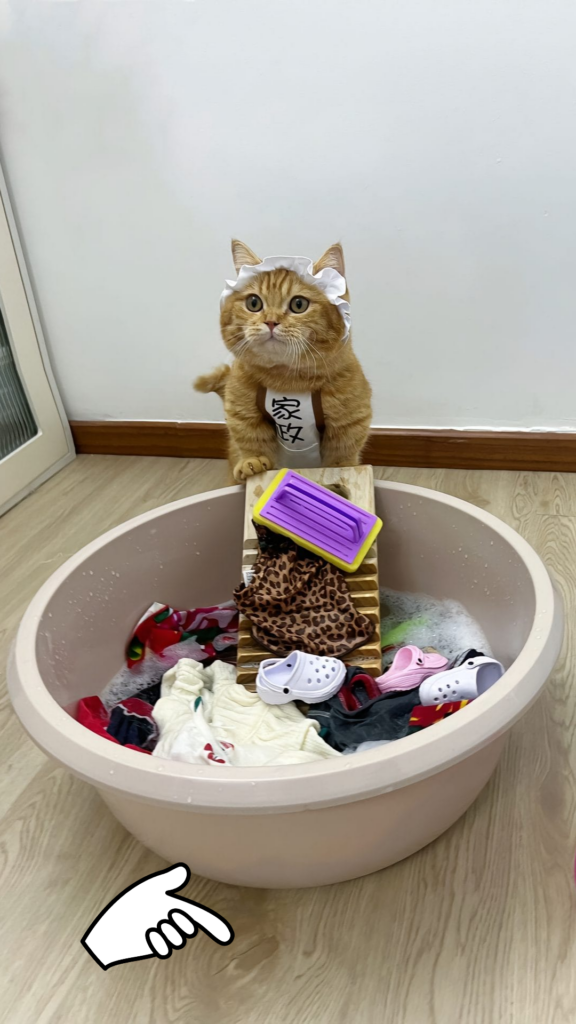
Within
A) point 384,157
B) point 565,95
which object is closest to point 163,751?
point 384,157

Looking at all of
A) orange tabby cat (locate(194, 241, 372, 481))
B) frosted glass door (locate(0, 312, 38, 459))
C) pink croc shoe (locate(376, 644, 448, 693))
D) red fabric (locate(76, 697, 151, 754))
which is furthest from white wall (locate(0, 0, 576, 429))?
red fabric (locate(76, 697, 151, 754))

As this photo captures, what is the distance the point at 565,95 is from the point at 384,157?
1.11ft

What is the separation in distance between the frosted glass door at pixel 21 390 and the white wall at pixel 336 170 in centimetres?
6

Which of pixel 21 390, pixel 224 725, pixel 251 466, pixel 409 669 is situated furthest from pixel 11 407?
pixel 409 669

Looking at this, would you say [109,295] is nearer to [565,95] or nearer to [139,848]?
[565,95]

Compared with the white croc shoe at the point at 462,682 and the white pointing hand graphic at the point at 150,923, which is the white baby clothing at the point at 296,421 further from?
the white pointing hand graphic at the point at 150,923

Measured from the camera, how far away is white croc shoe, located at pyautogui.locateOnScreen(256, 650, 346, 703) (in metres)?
0.90

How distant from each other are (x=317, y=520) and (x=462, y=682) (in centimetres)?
31

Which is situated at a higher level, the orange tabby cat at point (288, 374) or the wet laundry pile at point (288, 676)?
the orange tabby cat at point (288, 374)

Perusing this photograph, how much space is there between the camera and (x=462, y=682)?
827mm

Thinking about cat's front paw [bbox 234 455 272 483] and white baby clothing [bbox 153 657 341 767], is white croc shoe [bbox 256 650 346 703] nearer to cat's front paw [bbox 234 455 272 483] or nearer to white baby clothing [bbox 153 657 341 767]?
white baby clothing [bbox 153 657 341 767]

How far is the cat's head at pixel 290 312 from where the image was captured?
34.7 inches

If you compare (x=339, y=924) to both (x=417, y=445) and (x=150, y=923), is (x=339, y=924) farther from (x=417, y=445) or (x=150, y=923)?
(x=417, y=445)

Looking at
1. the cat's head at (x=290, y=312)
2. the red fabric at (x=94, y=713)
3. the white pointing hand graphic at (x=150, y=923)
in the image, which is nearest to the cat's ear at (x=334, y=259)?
the cat's head at (x=290, y=312)
